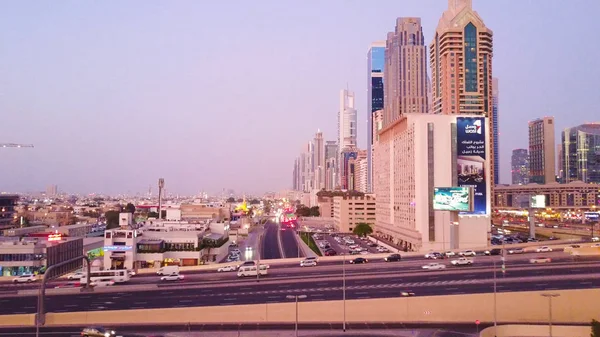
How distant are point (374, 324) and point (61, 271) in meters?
15.1

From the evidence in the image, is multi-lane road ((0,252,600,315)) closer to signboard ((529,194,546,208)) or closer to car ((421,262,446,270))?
car ((421,262,446,270))

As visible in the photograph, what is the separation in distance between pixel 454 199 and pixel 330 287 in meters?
25.1

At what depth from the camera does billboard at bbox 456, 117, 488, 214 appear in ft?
205

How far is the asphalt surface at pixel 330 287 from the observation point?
29.8 meters

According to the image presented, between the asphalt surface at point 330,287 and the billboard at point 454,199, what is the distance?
15403 millimetres

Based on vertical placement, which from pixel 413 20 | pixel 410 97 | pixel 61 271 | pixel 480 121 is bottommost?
pixel 61 271

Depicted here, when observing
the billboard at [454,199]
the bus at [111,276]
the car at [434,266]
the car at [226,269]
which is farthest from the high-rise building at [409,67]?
the bus at [111,276]

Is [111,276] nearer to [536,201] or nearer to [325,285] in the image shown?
[325,285]

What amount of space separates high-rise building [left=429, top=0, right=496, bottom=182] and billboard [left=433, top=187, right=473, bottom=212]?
58889 millimetres

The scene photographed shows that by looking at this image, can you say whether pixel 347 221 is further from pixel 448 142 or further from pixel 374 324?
pixel 374 324

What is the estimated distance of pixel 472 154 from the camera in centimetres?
6281

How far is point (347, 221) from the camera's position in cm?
10419

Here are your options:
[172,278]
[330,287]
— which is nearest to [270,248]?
[172,278]

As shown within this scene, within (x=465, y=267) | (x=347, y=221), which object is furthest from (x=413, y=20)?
(x=465, y=267)
